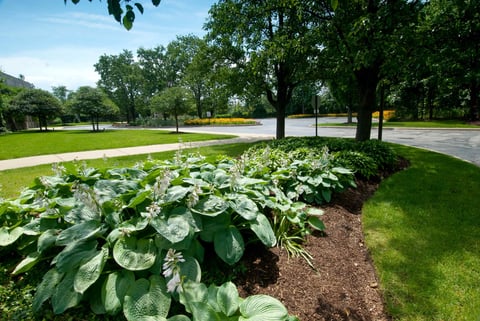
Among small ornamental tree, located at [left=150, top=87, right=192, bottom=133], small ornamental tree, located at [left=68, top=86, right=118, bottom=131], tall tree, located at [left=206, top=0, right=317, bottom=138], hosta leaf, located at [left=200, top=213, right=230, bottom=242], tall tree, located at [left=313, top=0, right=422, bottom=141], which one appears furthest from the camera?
small ornamental tree, located at [left=68, top=86, right=118, bottom=131]

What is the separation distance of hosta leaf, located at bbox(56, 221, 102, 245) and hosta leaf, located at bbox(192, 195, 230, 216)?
0.65 m

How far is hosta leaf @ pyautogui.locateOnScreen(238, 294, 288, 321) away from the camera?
138 centimetres

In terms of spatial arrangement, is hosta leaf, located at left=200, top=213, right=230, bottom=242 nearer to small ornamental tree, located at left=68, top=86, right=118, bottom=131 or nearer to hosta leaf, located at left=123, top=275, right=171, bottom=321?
hosta leaf, located at left=123, top=275, right=171, bottom=321

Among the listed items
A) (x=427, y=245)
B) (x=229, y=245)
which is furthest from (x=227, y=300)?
(x=427, y=245)

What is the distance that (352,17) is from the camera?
247 inches

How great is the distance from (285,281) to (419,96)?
2862cm

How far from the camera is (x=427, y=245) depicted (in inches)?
108

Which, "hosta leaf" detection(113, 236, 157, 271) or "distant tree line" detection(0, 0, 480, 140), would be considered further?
"distant tree line" detection(0, 0, 480, 140)

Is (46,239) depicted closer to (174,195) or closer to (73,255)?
(73,255)

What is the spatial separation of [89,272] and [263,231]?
1.18m

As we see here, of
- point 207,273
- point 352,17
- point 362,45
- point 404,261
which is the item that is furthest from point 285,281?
point 352,17

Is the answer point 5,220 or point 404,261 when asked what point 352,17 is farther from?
point 5,220

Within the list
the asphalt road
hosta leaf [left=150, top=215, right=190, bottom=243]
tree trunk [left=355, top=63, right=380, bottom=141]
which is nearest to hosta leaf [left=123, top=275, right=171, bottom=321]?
→ hosta leaf [left=150, top=215, right=190, bottom=243]

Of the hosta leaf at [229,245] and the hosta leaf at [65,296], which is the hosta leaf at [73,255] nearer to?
the hosta leaf at [65,296]
